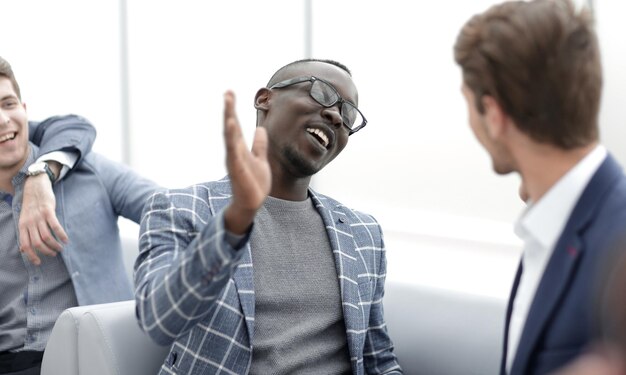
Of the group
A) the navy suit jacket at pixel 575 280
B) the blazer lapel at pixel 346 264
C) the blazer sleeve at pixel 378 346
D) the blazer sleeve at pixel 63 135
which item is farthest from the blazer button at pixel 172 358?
the blazer sleeve at pixel 63 135

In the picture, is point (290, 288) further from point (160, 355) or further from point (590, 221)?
point (590, 221)

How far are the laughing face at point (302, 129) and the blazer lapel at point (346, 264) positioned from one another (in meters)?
0.16

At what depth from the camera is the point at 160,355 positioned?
7.03ft

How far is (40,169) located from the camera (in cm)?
249

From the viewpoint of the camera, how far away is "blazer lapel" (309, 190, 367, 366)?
2.00 m

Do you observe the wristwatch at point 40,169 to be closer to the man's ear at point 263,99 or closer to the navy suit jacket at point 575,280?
the man's ear at point 263,99

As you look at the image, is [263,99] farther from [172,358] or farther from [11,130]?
[11,130]

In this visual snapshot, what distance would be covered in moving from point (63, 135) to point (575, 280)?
189 cm

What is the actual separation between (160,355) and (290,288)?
1.45 ft

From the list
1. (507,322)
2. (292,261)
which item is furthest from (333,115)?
(507,322)

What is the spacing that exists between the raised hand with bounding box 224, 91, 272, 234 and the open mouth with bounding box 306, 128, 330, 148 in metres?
0.59

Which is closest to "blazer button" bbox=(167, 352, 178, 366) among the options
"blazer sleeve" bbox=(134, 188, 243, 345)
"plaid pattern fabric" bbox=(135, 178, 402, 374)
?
"plaid pattern fabric" bbox=(135, 178, 402, 374)

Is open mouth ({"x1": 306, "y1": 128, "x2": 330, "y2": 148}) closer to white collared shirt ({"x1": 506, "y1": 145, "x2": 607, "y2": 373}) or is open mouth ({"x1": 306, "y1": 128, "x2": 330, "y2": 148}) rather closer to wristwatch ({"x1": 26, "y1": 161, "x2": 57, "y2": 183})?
white collared shirt ({"x1": 506, "y1": 145, "x2": 607, "y2": 373})

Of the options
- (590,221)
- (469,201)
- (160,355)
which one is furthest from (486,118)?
(469,201)
